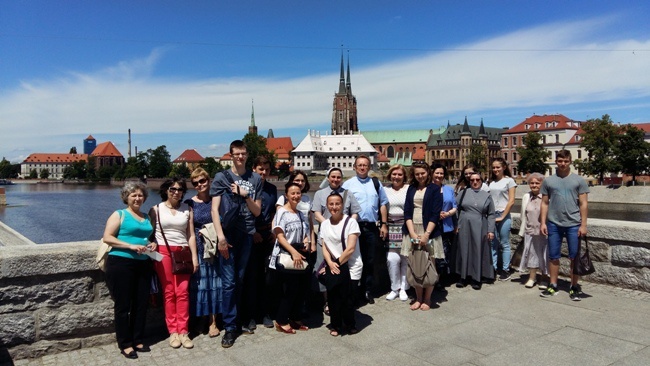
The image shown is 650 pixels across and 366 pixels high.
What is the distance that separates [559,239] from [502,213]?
123 cm

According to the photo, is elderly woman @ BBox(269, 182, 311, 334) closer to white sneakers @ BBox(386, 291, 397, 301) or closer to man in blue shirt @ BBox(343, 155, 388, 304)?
man in blue shirt @ BBox(343, 155, 388, 304)

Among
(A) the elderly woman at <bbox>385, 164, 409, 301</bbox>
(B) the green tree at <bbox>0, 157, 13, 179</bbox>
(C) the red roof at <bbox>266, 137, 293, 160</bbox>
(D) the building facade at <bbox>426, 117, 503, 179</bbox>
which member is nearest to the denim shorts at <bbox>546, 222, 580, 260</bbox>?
(A) the elderly woman at <bbox>385, 164, 409, 301</bbox>

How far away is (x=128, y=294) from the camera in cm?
462

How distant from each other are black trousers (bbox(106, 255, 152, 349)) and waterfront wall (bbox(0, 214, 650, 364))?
0.86 feet

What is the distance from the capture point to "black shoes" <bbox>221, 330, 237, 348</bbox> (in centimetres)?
478

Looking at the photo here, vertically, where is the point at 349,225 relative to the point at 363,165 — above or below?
below

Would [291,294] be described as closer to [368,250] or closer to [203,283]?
[203,283]

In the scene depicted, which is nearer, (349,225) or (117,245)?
(117,245)

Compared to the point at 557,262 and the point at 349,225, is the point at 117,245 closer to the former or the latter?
the point at 349,225

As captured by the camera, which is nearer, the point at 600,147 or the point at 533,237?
the point at 533,237

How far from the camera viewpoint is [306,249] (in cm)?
532

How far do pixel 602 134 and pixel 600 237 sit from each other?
58.0 metres

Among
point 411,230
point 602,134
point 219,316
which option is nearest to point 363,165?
point 411,230

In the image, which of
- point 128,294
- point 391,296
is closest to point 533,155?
point 391,296
